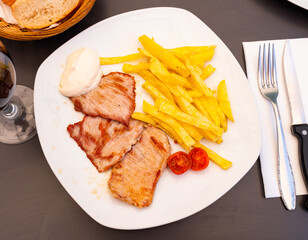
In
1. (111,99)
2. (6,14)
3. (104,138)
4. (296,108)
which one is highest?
(6,14)

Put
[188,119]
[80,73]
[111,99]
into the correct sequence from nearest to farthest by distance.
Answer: [188,119] → [80,73] → [111,99]

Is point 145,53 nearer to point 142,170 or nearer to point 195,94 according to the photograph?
point 195,94

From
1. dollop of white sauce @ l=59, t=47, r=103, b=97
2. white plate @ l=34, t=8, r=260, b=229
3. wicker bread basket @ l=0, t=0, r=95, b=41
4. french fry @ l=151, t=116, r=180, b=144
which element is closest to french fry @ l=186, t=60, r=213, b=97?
white plate @ l=34, t=8, r=260, b=229

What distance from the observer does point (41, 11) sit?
5.85ft

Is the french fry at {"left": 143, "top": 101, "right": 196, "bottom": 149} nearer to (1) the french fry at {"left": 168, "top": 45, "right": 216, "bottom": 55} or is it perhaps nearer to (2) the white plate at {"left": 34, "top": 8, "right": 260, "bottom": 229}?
(2) the white plate at {"left": 34, "top": 8, "right": 260, "bottom": 229}

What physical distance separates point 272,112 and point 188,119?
75 centimetres

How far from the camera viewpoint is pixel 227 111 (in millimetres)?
1802

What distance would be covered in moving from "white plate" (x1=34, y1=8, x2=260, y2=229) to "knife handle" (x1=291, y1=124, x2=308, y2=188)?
32 centimetres

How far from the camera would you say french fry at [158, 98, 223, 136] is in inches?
65.7

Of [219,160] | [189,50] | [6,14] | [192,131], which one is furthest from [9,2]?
[219,160]

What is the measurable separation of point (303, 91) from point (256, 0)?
0.95 metres

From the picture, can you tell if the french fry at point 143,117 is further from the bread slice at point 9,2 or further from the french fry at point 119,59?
the bread slice at point 9,2

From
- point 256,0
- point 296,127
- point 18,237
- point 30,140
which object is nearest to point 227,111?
point 296,127

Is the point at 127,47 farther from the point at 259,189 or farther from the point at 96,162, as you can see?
the point at 259,189
